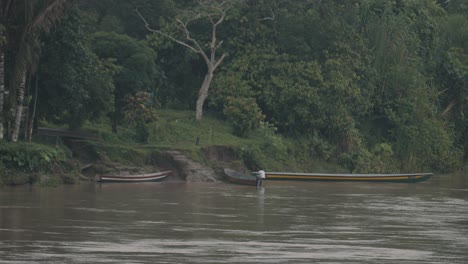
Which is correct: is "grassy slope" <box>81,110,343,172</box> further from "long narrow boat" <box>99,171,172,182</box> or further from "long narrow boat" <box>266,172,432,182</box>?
"long narrow boat" <box>266,172,432,182</box>

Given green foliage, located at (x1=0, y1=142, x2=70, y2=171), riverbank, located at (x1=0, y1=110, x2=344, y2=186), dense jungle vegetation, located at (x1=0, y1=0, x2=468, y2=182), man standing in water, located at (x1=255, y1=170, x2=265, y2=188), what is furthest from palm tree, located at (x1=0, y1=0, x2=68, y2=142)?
man standing in water, located at (x1=255, y1=170, x2=265, y2=188)

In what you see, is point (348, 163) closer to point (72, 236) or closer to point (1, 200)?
point (1, 200)

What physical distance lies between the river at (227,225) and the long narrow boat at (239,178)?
115cm

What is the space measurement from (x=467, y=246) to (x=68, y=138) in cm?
2256

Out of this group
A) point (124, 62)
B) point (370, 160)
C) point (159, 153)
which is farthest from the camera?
point (370, 160)

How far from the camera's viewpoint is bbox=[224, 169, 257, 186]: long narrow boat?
3975cm

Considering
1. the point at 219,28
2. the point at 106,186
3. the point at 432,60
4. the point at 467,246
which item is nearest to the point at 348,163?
the point at 219,28

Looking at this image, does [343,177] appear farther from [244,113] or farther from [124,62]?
[124,62]

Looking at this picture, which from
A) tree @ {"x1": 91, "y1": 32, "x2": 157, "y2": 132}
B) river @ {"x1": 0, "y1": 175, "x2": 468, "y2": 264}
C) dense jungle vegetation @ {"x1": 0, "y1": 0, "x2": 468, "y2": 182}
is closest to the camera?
river @ {"x1": 0, "y1": 175, "x2": 468, "y2": 264}

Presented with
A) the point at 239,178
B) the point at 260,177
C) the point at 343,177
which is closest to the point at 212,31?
the point at 343,177

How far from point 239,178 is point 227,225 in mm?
15931

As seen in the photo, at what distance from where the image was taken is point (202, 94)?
4938cm

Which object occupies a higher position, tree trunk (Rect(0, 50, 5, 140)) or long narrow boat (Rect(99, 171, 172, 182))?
tree trunk (Rect(0, 50, 5, 140))

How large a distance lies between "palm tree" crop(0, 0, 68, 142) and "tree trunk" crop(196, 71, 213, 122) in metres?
13.4
